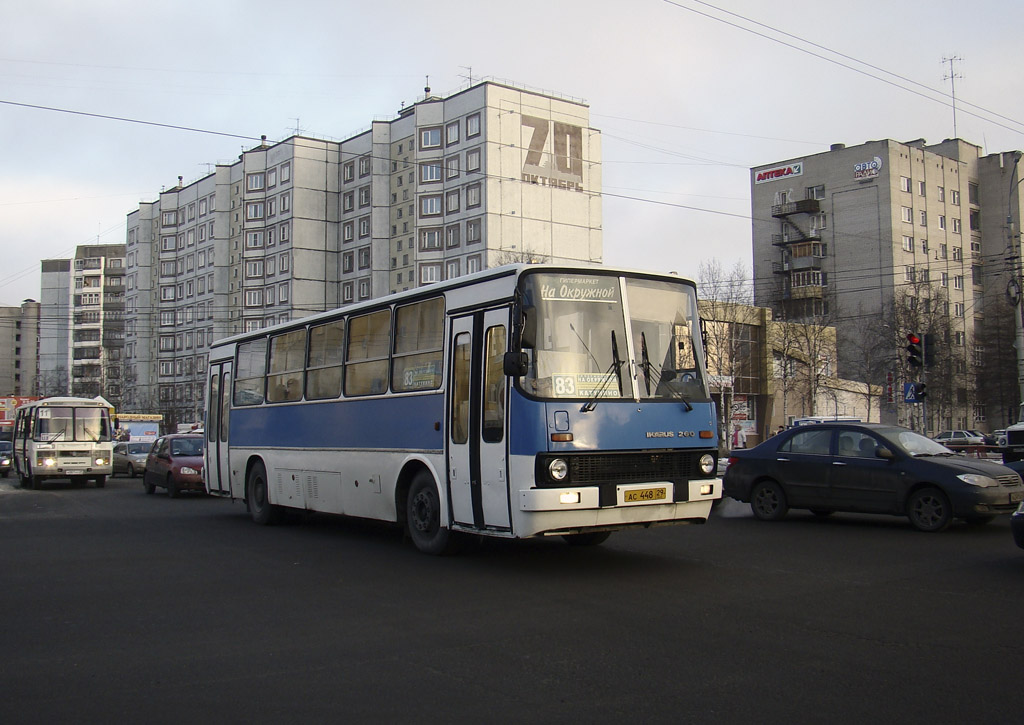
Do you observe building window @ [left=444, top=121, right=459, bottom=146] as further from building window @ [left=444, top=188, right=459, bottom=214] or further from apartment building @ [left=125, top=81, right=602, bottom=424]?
building window @ [left=444, top=188, right=459, bottom=214]

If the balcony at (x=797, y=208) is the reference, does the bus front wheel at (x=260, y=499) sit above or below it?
below

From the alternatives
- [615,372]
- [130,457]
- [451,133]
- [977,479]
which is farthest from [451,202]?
[615,372]

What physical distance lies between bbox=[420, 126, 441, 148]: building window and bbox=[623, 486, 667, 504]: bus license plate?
6492cm

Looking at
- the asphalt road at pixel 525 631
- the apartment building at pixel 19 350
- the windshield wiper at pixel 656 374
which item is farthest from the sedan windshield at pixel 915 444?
the apartment building at pixel 19 350

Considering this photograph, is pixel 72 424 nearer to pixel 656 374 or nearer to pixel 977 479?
pixel 656 374

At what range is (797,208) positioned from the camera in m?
83.6

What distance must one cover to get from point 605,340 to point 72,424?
974 inches

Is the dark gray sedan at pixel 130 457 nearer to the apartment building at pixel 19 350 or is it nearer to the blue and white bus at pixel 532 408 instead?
the blue and white bus at pixel 532 408

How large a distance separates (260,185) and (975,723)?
87464 millimetres

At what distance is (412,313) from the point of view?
12.2 meters

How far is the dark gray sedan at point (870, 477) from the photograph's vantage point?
515 inches

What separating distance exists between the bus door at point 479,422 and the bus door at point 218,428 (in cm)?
835

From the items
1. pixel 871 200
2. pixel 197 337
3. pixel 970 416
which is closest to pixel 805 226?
pixel 871 200

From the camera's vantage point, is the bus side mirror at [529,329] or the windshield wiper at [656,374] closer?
the bus side mirror at [529,329]
